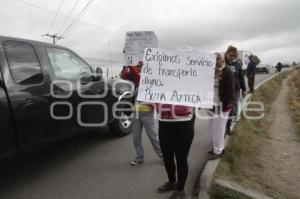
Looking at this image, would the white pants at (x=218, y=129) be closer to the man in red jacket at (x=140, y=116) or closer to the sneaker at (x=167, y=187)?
the man in red jacket at (x=140, y=116)

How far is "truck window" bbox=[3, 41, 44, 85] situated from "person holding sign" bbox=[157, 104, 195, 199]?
1852mm

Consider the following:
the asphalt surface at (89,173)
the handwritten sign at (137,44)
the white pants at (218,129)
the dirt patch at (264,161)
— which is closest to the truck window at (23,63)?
the handwritten sign at (137,44)

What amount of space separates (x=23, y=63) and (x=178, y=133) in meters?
2.32

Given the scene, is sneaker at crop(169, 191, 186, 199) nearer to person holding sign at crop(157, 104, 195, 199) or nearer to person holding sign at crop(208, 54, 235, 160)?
person holding sign at crop(157, 104, 195, 199)

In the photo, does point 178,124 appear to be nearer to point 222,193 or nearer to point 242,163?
point 222,193

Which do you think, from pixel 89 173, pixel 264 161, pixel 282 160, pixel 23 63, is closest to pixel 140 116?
pixel 89 173

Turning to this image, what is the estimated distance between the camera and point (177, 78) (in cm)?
336

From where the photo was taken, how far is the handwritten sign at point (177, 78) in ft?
10.6

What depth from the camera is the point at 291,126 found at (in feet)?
27.5

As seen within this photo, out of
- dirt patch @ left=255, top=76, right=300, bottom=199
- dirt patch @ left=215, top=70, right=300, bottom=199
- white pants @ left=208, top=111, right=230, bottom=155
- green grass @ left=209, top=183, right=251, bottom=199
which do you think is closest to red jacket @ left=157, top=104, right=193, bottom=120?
green grass @ left=209, top=183, right=251, bottom=199

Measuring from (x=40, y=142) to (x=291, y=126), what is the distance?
7356mm

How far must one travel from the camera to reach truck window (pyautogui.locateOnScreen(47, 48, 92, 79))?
169 inches

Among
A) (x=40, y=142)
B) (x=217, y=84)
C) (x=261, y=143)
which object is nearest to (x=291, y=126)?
(x=261, y=143)

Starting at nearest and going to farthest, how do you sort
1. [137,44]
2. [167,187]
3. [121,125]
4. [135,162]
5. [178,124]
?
[178,124], [167,187], [137,44], [135,162], [121,125]
